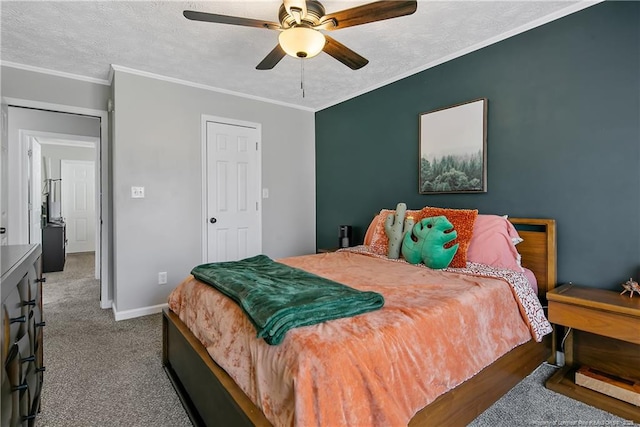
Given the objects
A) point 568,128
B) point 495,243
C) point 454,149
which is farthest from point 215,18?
point 568,128

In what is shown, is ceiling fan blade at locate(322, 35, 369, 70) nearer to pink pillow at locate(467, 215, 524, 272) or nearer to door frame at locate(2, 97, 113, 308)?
pink pillow at locate(467, 215, 524, 272)

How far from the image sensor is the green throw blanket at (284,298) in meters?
1.20

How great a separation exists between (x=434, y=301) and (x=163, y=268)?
2.93m

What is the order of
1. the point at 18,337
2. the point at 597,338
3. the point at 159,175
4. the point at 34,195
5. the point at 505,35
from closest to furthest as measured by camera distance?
the point at 18,337 < the point at 597,338 < the point at 505,35 < the point at 159,175 < the point at 34,195

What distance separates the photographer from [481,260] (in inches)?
91.8

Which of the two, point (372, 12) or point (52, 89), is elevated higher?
point (52, 89)

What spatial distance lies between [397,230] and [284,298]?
1524mm

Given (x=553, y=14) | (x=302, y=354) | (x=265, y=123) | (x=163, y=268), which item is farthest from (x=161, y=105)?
(x=553, y=14)

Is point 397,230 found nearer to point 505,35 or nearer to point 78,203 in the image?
point 505,35

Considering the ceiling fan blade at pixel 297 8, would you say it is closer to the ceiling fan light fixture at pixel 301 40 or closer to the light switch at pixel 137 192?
the ceiling fan light fixture at pixel 301 40

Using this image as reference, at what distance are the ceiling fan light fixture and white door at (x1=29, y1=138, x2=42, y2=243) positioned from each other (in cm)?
459

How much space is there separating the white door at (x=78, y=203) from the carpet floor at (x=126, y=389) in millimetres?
5350

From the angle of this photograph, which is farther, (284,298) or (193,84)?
(193,84)

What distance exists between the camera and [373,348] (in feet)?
3.84
